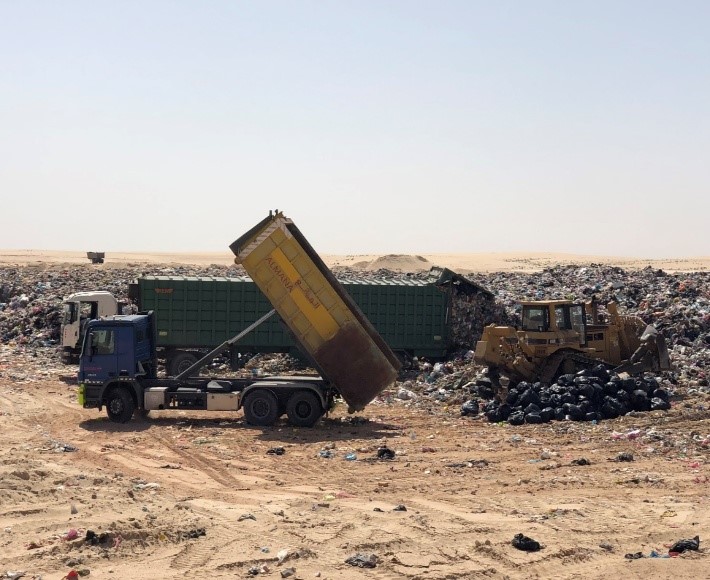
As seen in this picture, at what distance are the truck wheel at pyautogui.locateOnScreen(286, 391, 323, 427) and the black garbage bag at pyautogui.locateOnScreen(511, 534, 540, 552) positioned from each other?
773 centimetres

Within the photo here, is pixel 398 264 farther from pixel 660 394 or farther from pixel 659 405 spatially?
pixel 659 405

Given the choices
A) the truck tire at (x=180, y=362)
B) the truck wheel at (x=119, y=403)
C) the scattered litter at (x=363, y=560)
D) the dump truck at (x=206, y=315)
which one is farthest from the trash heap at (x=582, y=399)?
the scattered litter at (x=363, y=560)

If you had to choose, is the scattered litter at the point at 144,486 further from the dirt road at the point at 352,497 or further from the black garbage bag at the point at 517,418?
the black garbage bag at the point at 517,418

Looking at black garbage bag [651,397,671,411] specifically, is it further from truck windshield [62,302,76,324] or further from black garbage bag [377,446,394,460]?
truck windshield [62,302,76,324]

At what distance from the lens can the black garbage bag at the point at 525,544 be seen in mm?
8914

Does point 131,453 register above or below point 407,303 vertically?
below

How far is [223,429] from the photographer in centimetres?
1636

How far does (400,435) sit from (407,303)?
8231mm

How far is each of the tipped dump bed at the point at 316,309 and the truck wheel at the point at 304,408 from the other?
50 centimetres

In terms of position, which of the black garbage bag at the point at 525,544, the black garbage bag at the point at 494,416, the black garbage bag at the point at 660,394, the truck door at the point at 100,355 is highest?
the truck door at the point at 100,355

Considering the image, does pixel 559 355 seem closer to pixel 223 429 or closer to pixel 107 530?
pixel 223 429

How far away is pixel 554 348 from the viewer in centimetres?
1803

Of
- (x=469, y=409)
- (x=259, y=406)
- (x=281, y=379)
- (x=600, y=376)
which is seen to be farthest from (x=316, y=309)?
(x=600, y=376)

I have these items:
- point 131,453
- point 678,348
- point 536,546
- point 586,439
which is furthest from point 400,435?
point 678,348
